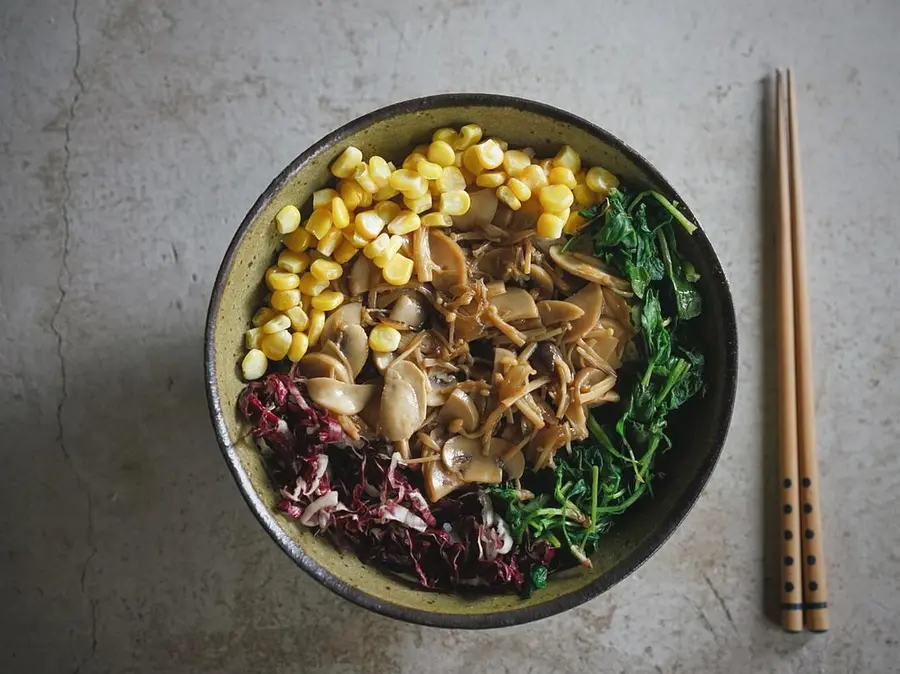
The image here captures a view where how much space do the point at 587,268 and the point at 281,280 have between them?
0.87 m

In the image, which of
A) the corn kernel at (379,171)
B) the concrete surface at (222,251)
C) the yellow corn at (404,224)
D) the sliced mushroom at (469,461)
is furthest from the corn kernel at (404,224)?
the concrete surface at (222,251)

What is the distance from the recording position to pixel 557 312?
2.50 meters

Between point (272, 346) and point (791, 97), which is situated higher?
point (791, 97)

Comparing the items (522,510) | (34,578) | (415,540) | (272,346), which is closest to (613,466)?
(522,510)

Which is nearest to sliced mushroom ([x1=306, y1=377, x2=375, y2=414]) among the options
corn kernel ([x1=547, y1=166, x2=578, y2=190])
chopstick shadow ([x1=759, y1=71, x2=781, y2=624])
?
corn kernel ([x1=547, y1=166, x2=578, y2=190])

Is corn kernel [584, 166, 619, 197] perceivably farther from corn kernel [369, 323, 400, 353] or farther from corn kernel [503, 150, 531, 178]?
corn kernel [369, 323, 400, 353]

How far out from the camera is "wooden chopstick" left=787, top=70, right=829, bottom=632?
2.88 m

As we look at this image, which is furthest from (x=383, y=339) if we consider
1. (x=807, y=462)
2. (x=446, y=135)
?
(x=807, y=462)

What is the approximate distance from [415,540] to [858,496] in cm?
158

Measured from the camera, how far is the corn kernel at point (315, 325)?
2469 mm

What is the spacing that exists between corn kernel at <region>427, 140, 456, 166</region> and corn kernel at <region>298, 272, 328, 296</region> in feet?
1.53

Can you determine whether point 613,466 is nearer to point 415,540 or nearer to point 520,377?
point 520,377

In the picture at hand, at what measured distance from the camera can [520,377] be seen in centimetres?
245

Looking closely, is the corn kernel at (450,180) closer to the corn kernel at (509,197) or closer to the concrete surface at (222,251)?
the corn kernel at (509,197)
